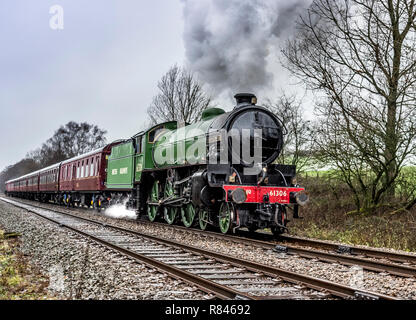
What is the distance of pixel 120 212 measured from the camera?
17672 millimetres

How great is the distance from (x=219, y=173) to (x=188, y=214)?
9.95 feet

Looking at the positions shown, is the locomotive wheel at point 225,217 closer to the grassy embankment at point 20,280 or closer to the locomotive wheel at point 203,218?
the locomotive wheel at point 203,218

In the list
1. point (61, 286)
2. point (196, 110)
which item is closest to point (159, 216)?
point (61, 286)

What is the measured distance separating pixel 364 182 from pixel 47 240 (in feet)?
32.5

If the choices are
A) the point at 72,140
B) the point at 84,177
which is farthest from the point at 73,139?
the point at 84,177

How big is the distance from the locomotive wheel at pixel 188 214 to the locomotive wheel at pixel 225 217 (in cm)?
147

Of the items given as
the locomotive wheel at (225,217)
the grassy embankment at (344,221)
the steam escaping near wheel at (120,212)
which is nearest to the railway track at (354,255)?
the locomotive wheel at (225,217)

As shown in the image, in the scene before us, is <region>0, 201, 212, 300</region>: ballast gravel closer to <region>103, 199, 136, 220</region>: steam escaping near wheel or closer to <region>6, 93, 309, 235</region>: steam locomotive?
<region>6, 93, 309, 235</region>: steam locomotive

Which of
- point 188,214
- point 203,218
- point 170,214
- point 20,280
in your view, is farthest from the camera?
point 170,214

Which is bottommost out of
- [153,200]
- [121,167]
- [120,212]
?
[120,212]

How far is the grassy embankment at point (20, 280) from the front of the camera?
4694 millimetres

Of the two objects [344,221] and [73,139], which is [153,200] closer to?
[344,221]

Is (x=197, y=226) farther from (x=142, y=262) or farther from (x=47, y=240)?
(x=142, y=262)
